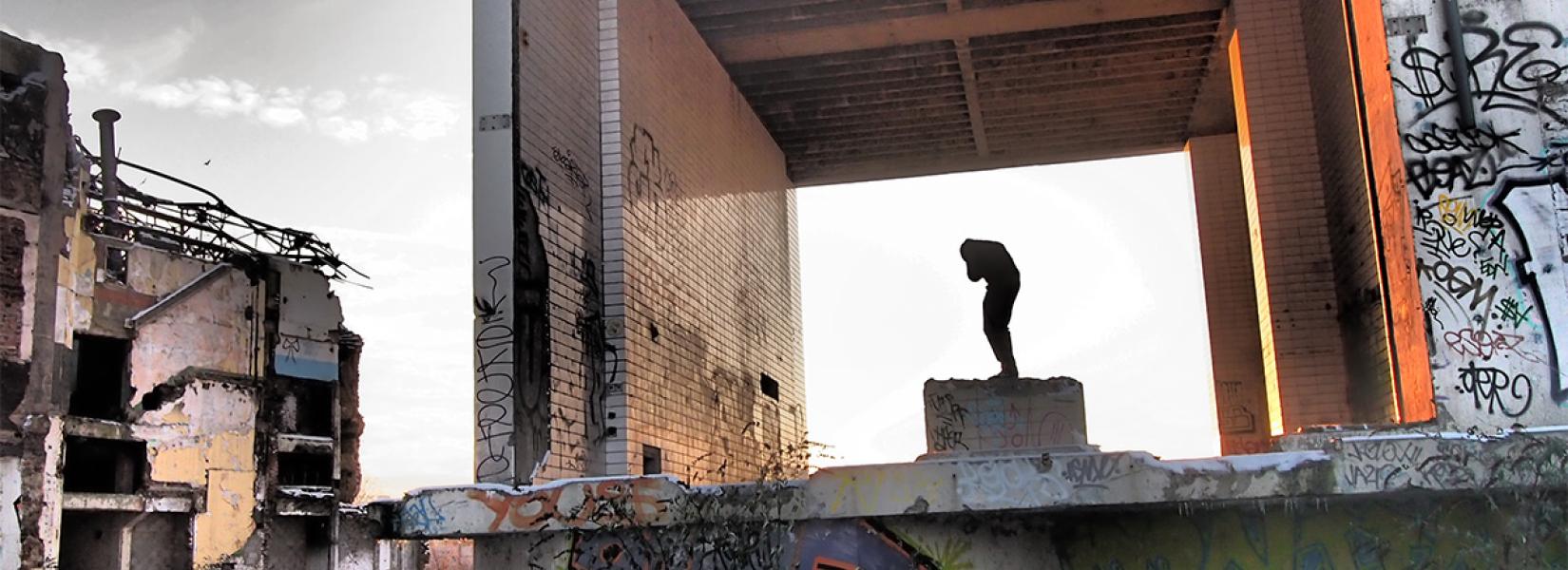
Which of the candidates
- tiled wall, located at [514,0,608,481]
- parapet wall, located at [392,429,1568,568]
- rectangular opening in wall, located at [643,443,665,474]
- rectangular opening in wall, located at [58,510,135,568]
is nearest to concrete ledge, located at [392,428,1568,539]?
parapet wall, located at [392,429,1568,568]

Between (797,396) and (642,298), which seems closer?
(642,298)

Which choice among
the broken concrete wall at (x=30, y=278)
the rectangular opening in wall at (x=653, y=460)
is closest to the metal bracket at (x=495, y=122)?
the rectangular opening in wall at (x=653, y=460)

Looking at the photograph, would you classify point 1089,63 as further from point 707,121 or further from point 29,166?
point 29,166

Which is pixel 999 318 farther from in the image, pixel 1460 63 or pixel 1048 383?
pixel 1460 63

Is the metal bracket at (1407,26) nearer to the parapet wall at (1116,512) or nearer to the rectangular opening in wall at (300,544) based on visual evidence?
the parapet wall at (1116,512)

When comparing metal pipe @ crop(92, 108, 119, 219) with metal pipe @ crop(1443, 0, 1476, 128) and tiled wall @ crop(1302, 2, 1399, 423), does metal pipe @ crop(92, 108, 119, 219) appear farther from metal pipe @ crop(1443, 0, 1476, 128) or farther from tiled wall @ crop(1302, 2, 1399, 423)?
metal pipe @ crop(1443, 0, 1476, 128)

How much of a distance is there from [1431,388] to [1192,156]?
10.4 metres

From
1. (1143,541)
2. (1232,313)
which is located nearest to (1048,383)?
(1143,541)

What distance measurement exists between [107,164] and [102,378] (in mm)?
3861

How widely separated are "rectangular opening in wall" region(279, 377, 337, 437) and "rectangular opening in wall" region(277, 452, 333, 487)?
0.51 m

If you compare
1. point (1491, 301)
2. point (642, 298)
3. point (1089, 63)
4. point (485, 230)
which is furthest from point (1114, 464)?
point (1089, 63)

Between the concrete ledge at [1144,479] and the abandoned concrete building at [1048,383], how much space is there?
15 millimetres

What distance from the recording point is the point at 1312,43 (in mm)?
11594

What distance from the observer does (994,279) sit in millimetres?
9523
